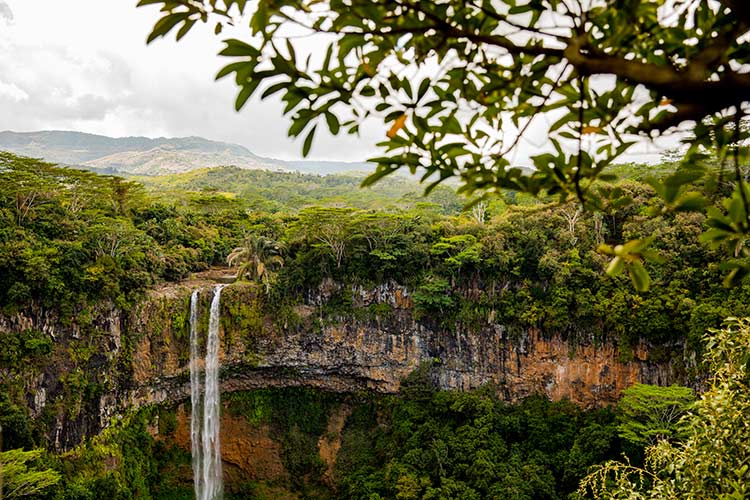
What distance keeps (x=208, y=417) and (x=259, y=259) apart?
478 centimetres

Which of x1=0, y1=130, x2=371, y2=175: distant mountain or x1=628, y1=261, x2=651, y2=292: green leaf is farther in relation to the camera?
x1=0, y1=130, x2=371, y2=175: distant mountain

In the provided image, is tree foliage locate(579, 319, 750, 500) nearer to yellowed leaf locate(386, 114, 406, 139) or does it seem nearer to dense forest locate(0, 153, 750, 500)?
yellowed leaf locate(386, 114, 406, 139)

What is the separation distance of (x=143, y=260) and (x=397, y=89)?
13.7 metres

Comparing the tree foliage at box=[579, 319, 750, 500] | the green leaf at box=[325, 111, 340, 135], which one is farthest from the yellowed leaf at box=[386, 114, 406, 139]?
the tree foliage at box=[579, 319, 750, 500]

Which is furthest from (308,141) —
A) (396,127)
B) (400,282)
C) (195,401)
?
(195,401)

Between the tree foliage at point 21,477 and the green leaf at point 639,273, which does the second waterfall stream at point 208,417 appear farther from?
the green leaf at point 639,273

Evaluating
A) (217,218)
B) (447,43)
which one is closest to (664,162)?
(217,218)

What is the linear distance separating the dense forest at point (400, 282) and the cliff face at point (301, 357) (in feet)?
1.04

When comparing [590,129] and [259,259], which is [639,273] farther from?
[259,259]

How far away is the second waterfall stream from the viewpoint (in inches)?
541

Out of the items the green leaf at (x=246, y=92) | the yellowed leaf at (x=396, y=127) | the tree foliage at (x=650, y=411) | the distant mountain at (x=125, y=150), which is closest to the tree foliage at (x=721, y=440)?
the yellowed leaf at (x=396, y=127)

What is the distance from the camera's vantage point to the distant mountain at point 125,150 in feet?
311

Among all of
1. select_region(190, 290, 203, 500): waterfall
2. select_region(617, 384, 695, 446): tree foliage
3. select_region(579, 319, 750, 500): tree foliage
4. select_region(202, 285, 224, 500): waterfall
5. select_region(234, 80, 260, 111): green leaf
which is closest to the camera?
select_region(234, 80, 260, 111): green leaf

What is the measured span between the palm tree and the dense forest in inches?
1.7
